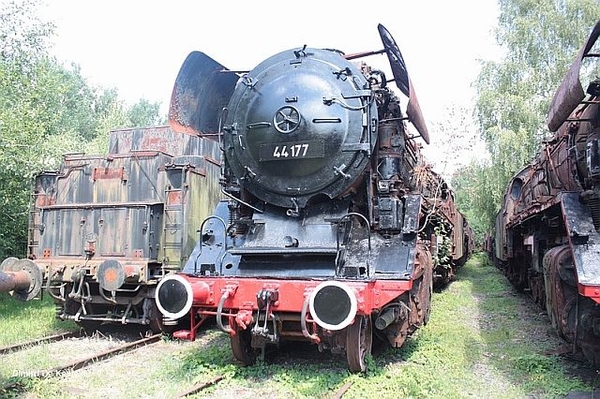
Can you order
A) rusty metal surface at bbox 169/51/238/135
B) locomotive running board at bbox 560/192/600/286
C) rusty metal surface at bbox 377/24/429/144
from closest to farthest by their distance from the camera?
locomotive running board at bbox 560/192/600/286
rusty metal surface at bbox 377/24/429/144
rusty metal surface at bbox 169/51/238/135

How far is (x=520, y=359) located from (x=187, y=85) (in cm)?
453

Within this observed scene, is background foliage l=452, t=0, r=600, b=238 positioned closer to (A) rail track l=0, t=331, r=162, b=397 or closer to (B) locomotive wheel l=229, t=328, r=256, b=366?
(A) rail track l=0, t=331, r=162, b=397

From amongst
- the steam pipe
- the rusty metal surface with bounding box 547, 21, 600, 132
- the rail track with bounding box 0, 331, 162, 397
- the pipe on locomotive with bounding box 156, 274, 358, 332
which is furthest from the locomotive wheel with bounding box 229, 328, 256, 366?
the rusty metal surface with bounding box 547, 21, 600, 132

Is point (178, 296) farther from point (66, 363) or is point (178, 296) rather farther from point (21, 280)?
point (66, 363)

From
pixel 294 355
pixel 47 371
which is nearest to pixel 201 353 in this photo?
pixel 294 355

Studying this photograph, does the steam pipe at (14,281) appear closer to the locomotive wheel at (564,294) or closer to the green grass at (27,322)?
Result: the green grass at (27,322)

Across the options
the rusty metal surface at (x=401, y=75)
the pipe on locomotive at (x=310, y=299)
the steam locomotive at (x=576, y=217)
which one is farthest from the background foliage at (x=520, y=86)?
the pipe on locomotive at (x=310, y=299)

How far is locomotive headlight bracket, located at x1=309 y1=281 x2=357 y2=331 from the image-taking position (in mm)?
4039

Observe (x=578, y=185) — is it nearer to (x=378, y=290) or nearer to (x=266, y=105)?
(x=378, y=290)

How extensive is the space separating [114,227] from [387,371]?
4120 millimetres

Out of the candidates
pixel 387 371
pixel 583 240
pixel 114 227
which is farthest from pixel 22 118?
pixel 583 240

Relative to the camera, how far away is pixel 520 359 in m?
5.33

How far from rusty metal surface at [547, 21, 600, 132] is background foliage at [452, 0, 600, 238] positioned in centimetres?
1120

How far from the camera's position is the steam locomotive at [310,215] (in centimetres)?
454
